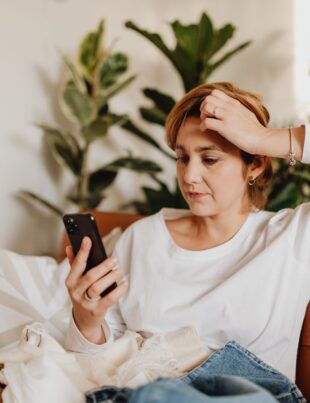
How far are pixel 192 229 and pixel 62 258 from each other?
0.51 m

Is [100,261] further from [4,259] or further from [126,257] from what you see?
[4,259]

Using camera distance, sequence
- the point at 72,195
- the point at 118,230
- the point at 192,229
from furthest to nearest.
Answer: the point at 72,195, the point at 118,230, the point at 192,229

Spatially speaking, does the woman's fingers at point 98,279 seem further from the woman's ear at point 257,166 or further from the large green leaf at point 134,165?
the large green leaf at point 134,165

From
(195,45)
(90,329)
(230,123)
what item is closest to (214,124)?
(230,123)

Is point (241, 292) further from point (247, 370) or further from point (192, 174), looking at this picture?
point (192, 174)

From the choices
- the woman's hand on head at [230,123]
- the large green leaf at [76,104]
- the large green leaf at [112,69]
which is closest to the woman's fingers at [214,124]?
the woman's hand on head at [230,123]

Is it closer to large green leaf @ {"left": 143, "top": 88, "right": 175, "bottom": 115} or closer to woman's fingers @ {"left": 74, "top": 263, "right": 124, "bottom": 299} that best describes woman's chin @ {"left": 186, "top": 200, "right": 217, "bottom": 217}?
woman's fingers @ {"left": 74, "top": 263, "right": 124, "bottom": 299}

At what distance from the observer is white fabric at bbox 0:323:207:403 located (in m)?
1.08

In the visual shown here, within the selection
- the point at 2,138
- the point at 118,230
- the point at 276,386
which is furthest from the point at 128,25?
the point at 276,386

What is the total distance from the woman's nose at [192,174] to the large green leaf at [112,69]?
109 centimetres

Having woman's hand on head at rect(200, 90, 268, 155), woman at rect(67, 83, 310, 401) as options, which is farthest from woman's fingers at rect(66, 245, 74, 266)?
woman's hand on head at rect(200, 90, 268, 155)

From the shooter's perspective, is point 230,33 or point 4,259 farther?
point 230,33

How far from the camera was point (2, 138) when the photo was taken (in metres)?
2.09

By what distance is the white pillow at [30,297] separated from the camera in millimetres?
1492
